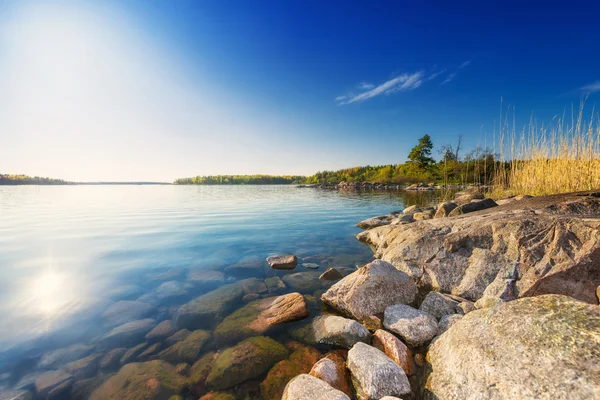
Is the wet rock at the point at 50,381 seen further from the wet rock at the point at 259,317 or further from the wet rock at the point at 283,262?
the wet rock at the point at 283,262

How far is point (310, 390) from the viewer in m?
2.64

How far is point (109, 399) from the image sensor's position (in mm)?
3045

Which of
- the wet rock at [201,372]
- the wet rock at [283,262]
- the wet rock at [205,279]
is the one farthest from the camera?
the wet rock at [283,262]

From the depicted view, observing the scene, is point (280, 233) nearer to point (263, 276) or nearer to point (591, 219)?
point (263, 276)

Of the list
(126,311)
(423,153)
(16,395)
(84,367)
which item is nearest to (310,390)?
(84,367)

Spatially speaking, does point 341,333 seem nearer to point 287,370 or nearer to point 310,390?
point 287,370

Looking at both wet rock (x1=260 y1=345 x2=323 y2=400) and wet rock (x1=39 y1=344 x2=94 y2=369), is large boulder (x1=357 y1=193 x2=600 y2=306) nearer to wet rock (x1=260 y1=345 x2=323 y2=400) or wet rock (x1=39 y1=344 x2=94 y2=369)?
wet rock (x1=260 y1=345 x2=323 y2=400)

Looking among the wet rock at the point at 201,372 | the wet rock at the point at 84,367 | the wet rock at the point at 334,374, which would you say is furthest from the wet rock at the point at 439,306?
the wet rock at the point at 84,367

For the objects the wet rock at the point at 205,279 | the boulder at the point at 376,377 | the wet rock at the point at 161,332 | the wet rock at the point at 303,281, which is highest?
the boulder at the point at 376,377

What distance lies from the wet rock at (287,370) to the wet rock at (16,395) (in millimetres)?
2980

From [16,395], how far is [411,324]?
5502mm

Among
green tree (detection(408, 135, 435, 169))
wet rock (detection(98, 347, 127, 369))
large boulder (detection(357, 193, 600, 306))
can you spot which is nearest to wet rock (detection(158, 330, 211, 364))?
wet rock (detection(98, 347, 127, 369))

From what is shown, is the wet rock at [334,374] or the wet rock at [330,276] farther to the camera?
the wet rock at [330,276]

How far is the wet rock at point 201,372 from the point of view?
10.4 feet
